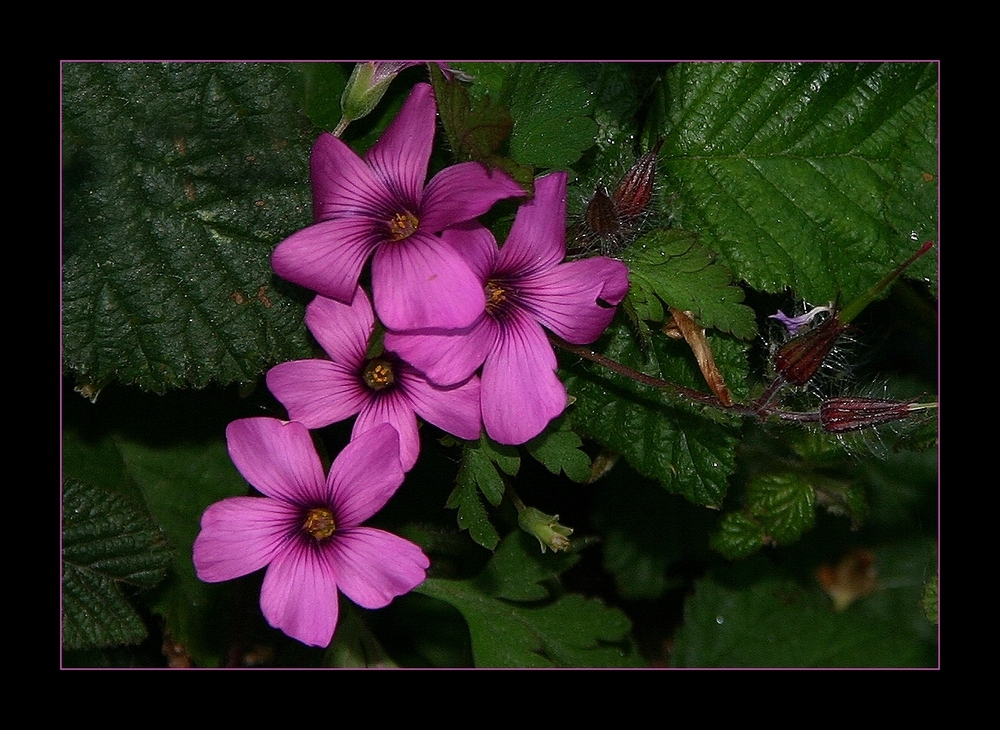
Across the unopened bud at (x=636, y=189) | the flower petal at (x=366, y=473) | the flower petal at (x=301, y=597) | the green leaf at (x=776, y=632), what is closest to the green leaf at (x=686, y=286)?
the unopened bud at (x=636, y=189)

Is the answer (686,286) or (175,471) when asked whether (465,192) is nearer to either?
(686,286)

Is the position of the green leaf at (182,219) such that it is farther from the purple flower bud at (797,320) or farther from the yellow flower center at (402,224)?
the purple flower bud at (797,320)

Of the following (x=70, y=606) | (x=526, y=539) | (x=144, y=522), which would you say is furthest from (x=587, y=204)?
(x=70, y=606)

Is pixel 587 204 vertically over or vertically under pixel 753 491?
over

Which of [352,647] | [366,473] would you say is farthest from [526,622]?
[366,473]

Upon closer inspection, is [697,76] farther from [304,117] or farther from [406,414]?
[406,414]

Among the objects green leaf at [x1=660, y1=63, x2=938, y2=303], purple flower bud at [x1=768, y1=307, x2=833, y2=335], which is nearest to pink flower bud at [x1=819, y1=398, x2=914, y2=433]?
purple flower bud at [x1=768, y1=307, x2=833, y2=335]

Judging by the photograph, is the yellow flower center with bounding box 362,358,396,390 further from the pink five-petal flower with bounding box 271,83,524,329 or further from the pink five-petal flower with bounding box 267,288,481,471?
the pink five-petal flower with bounding box 271,83,524,329
